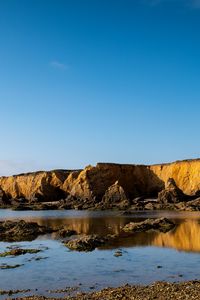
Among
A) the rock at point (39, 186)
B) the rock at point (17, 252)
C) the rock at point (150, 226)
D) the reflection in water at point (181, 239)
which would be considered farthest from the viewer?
the rock at point (39, 186)

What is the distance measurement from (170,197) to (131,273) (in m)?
56.2

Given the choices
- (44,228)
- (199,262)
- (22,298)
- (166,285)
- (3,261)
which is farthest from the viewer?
(44,228)

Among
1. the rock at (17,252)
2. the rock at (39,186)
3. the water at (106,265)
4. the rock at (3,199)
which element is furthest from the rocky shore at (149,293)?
the rock at (3,199)

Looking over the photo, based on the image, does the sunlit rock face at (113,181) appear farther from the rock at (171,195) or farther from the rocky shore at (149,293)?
the rocky shore at (149,293)

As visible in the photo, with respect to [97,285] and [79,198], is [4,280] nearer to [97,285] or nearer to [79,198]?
[97,285]

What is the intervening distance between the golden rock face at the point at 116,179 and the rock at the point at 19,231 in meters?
46.3

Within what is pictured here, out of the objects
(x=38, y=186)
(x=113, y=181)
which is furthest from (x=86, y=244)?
(x=38, y=186)

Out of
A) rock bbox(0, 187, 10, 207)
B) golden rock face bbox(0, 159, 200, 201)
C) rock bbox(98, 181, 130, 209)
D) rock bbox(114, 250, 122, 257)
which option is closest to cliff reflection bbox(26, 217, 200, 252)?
rock bbox(114, 250, 122, 257)

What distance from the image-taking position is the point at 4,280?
19.7 meters

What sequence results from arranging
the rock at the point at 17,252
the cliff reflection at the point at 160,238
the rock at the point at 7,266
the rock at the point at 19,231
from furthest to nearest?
the rock at the point at 19,231, the cliff reflection at the point at 160,238, the rock at the point at 17,252, the rock at the point at 7,266

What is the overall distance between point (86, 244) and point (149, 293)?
13754 millimetres

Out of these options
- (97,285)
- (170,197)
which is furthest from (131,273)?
(170,197)

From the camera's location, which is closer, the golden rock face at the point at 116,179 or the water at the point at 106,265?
the water at the point at 106,265

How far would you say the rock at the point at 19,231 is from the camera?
36.0 metres
